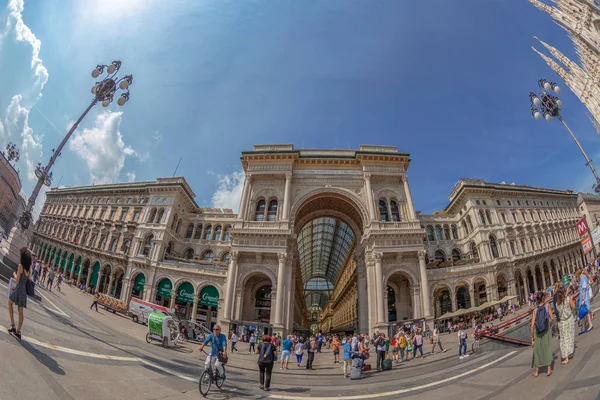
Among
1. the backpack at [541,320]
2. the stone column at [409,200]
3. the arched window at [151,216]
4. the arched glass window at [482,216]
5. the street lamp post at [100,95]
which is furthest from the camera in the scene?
the arched window at [151,216]

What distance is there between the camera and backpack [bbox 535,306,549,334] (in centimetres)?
584

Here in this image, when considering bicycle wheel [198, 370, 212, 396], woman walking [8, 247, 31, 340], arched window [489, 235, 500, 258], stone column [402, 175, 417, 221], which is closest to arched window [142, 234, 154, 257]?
woman walking [8, 247, 31, 340]

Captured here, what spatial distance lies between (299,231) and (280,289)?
9.99 metres

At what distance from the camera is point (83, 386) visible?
413cm

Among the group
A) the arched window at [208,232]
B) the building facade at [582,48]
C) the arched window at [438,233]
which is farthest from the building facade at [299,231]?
the building facade at [582,48]

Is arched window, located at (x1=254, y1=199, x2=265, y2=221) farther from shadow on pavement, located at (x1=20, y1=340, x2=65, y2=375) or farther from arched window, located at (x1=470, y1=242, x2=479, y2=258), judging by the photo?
arched window, located at (x1=470, y1=242, x2=479, y2=258)

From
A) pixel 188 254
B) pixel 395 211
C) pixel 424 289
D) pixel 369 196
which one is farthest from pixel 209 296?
pixel 395 211

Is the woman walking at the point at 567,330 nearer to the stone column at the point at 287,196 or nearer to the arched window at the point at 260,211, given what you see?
the stone column at the point at 287,196

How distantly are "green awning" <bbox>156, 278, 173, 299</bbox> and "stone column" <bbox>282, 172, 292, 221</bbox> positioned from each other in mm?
17833

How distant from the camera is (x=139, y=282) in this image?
33875mm

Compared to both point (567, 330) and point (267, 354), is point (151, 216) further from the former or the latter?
point (567, 330)

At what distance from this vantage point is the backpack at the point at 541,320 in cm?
584

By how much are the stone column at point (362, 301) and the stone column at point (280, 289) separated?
32.2ft

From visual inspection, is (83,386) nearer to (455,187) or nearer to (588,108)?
(455,187)
